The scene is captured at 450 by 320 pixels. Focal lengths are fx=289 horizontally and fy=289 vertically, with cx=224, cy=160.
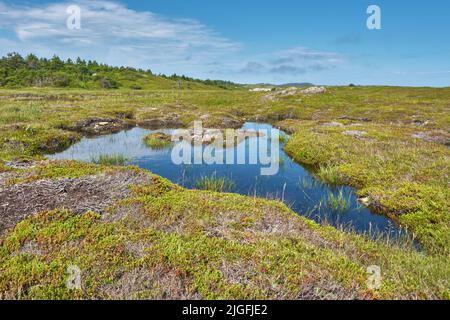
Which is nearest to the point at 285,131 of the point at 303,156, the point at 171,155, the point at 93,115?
the point at 303,156

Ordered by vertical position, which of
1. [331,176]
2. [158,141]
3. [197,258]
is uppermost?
[158,141]

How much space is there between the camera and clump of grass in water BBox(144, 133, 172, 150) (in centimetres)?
2801

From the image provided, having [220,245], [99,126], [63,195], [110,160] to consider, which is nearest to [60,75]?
[99,126]

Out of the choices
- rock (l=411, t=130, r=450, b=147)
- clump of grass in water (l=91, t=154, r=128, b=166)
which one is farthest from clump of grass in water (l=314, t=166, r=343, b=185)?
rock (l=411, t=130, r=450, b=147)

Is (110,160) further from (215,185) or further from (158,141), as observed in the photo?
(215,185)

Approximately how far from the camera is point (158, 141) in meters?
28.7

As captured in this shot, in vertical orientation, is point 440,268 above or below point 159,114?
below

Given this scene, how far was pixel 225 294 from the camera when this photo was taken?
6.72m

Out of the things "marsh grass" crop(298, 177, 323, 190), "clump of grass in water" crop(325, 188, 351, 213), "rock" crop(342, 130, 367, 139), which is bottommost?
"clump of grass in water" crop(325, 188, 351, 213)

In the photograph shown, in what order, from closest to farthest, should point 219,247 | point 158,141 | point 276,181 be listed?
1. point 219,247
2. point 276,181
3. point 158,141

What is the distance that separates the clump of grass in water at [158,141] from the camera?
28013mm

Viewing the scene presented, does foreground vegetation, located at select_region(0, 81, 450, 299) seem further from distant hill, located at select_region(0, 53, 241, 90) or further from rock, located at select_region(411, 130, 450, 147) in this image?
distant hill, located at select_region(0, 53, 241, 90)
